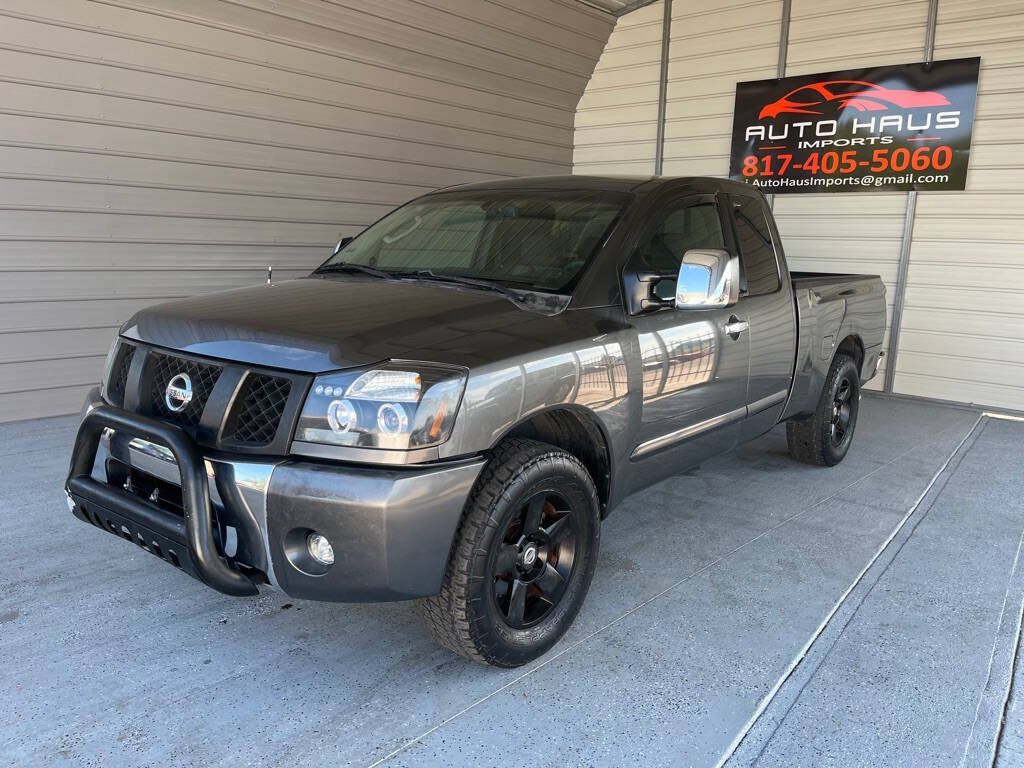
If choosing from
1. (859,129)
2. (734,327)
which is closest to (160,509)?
(734,327)

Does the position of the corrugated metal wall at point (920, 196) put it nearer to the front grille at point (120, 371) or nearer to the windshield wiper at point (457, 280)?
the windshield wiper at point (457, 280)

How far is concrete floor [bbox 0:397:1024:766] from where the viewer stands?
2191 mm

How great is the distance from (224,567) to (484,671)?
3.08 feet

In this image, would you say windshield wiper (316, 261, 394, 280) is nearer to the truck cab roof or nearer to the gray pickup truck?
the gray pickup truck

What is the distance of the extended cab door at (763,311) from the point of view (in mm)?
3783

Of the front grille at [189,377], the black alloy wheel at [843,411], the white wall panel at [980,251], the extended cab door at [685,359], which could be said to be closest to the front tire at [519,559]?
the extended cab door at [685,359]

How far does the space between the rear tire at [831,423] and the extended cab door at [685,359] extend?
1346mm

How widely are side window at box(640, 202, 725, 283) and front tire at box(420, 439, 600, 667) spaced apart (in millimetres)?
1053

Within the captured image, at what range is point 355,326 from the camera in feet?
7.70

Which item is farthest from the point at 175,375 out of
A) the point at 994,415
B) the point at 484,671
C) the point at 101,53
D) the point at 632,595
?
the point at 994,415

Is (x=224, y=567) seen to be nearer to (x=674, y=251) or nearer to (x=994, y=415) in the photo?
(x=674, y=251)

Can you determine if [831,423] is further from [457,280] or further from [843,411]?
[457,280]

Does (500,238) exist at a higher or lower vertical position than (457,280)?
higher

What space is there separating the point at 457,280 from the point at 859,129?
6.49m
